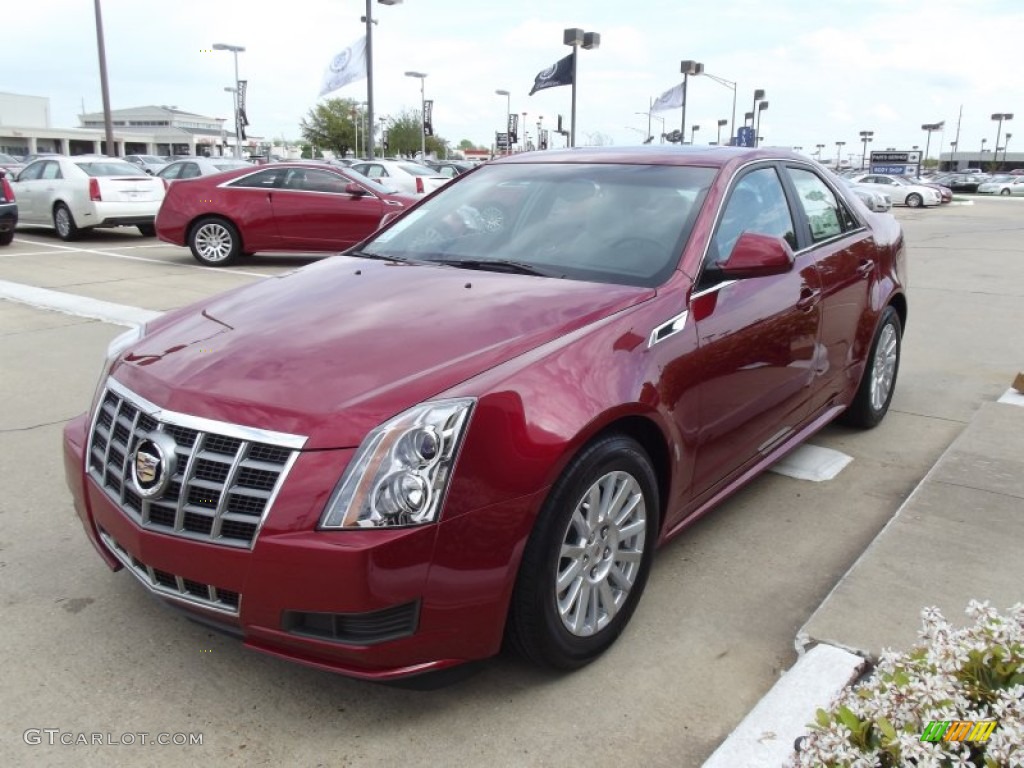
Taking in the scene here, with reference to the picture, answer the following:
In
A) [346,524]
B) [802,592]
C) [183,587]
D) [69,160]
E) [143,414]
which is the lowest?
[802,592]

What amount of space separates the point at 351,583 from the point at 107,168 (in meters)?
14.9

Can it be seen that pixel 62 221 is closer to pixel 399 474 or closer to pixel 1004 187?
pixel 399 474

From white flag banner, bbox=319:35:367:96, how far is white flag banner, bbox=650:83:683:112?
17.2 metres

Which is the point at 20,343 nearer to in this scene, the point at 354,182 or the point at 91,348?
the point at 91,348

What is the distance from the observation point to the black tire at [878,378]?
15.9ft

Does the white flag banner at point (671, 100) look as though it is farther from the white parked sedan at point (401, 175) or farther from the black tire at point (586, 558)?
the black tire at point (586, 558)

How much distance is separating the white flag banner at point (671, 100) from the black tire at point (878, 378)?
35148mm

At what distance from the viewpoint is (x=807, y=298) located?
3881 millimetres

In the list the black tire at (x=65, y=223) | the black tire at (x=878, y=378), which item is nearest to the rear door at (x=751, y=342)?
the black tire at (x=878, y=378)

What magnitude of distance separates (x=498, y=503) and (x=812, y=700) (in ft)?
3.49

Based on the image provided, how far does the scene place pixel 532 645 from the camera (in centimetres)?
252

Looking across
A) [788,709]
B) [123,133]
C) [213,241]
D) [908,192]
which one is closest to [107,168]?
[213,241]

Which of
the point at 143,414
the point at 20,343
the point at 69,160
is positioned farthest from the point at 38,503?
the point at 69,160

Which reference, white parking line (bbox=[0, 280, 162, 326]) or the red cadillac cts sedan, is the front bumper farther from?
white parking line (bbox=[0, 280, 162, 326])
